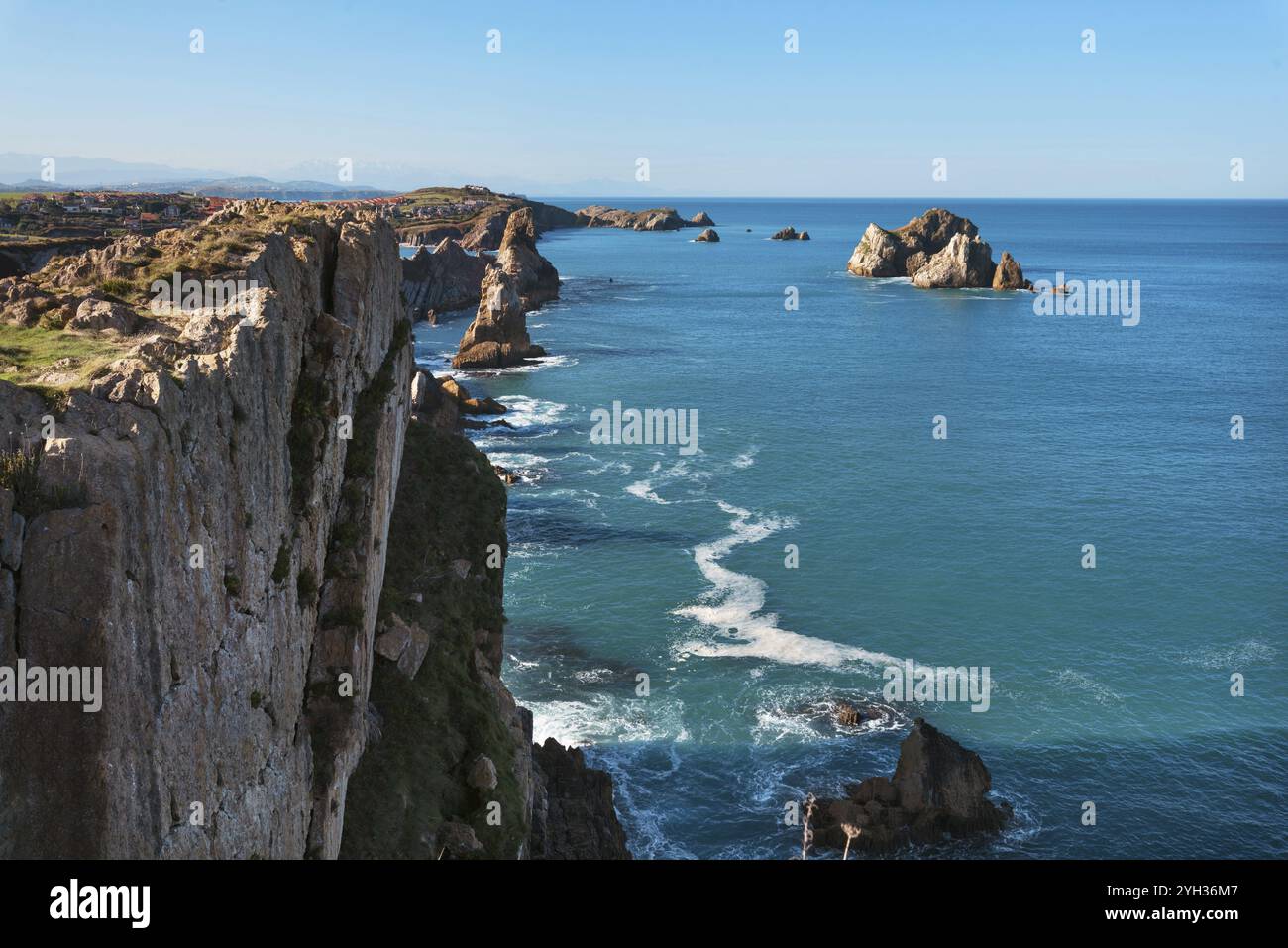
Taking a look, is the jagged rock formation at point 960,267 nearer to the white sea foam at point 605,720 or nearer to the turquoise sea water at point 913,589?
the turquoise sea water at point 913,589

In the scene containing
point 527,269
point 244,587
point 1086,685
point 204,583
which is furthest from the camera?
point 527,269

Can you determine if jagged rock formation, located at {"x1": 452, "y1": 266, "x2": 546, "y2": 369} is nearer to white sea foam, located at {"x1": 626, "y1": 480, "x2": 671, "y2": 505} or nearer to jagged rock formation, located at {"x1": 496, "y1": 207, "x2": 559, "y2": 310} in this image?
jagged rock formation, located at {"x1": 496, "y1": 207, "x2": 559, "y2": 310}

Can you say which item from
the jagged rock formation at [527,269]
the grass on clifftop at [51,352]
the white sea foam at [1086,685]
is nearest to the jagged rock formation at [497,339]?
the jagged rock formation at [527,269]

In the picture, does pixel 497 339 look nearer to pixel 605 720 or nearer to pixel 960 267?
pixel 605 720

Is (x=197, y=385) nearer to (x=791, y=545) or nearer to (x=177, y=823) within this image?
(x=177, y=823)

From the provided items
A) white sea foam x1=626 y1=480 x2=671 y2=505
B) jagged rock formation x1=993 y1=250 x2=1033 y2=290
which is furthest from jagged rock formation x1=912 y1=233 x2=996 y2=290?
white sea foam x1=626 y1=480 x2=671 y2=505

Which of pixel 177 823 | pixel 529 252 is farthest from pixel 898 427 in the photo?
pixel 529 252

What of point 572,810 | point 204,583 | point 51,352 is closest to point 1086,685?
point 572,810
